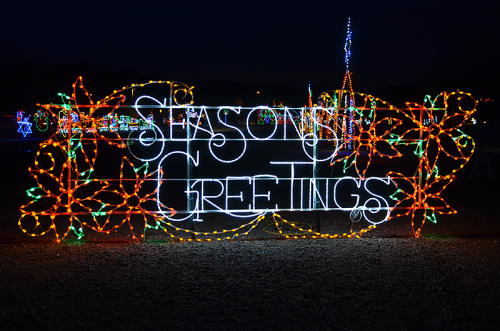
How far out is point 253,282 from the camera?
4.57 metres

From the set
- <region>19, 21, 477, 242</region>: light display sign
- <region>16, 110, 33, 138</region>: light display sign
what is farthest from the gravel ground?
<region>16, 110, 33, 138</region>: light display sign

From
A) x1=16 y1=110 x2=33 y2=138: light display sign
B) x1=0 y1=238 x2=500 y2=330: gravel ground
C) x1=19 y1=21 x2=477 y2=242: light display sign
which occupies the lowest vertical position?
x1=0 y1=238 x2=500 y2=330: gravel ground

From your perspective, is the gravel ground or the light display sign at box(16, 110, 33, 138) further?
the light display sign at box(16, 110, 33, 138)

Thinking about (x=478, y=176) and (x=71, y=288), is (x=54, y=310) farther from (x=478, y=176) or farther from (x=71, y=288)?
(x=478, y=176)

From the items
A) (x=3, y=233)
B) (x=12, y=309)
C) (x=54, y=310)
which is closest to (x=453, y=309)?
(x=54, y=310)

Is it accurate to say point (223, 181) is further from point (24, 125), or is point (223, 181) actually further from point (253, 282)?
point (24, 125)

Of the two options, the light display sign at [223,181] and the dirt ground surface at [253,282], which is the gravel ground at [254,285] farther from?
the light display sign at [223,181]

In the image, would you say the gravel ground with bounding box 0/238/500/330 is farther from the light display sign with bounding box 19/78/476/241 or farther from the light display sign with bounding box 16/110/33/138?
the light display sign with bounding box 16/110/33/138

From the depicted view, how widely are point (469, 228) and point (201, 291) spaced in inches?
177

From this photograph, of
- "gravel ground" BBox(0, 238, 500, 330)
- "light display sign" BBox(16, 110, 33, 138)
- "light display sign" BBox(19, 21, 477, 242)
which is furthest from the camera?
"light display sign" BBox(16, 110, 33, 138)

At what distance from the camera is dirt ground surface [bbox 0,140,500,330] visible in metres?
3.77

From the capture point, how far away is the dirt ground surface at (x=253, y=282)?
12.4 feet

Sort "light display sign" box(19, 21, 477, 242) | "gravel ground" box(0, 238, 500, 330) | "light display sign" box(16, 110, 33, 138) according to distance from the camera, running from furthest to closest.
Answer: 1. "light display sign" box(16, 110, 33, 138)
2. "light display sign" box(19, 21, 477, 242)
3. "gravel ground" box(0, 238, 500, 330)

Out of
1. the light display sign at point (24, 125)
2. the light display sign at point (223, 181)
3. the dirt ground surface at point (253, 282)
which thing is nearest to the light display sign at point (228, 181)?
the light display sign at point (223, 181)
